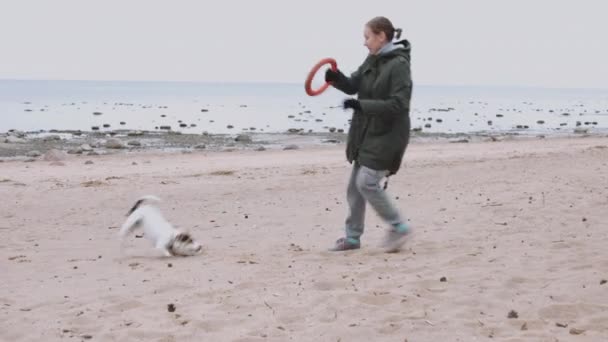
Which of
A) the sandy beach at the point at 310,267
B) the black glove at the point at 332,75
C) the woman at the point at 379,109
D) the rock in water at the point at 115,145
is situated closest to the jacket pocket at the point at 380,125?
the woman at the point at 379,109

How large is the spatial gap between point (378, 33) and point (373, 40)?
72 mm

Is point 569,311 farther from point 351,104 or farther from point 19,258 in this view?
point 19,258

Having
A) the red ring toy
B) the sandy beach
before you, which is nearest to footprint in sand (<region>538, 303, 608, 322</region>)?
the sandy beach

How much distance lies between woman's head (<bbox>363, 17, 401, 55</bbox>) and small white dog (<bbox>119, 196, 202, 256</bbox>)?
2426 mm

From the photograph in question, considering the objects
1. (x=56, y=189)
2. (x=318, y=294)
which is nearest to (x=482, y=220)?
(x=318, y=294)

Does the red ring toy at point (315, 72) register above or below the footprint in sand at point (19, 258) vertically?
above

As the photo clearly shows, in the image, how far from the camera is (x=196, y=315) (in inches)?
198

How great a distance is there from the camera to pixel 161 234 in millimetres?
7250

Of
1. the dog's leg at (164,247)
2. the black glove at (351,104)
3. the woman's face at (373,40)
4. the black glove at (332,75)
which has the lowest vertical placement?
the dog's leg at (164,247)

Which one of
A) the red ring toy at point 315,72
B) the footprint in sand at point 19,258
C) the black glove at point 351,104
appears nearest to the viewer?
the black glove at point 351,104

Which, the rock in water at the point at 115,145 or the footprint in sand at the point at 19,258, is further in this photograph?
the rock in water at the point at 115,145

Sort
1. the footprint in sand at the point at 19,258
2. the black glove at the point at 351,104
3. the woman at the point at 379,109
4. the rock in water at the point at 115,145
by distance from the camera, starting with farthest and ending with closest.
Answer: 1. the rock in water at the point at 115,145
2. the footprint in sand at the point at 19,258
3. the woman at the point at 379,109
4. the black glove at the point at 351,104

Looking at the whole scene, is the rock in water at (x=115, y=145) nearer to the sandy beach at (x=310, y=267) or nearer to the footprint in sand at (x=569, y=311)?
the sandy beach at (x=310, y=267)

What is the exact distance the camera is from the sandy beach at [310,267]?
4.80 metres
